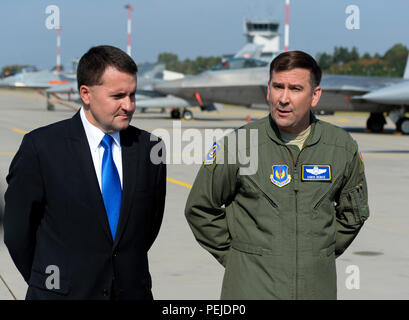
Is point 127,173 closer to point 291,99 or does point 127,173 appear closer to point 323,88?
point 291,99

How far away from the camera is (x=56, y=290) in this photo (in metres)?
3.12

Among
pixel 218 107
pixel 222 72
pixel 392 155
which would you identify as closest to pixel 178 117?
pixel 218 107

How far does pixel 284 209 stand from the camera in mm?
3293

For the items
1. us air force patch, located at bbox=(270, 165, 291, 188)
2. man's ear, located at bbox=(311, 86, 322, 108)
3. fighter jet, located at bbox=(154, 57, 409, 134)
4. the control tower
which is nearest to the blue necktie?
us air force patch, located at bbox=(270, 165, 291, 188)

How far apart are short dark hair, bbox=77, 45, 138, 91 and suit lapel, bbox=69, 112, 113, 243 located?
24cm

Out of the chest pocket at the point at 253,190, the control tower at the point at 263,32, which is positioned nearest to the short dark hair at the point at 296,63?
the chest pocket at the point at 253,190

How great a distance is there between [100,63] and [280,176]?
1.00 meters

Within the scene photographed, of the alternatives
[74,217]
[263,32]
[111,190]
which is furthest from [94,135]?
[263,32]

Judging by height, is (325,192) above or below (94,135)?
below

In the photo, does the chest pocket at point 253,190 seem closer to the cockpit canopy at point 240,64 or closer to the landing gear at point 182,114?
the cockpit canopy at point 240,64

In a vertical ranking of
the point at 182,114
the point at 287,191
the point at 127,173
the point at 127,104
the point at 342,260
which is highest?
the point at 127,104

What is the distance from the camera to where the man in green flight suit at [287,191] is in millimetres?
3266

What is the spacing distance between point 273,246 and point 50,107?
48.5 meters

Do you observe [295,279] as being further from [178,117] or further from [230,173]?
[178,117]
